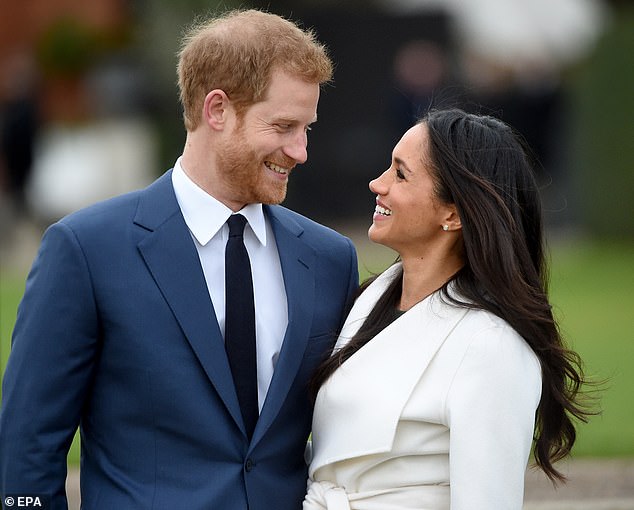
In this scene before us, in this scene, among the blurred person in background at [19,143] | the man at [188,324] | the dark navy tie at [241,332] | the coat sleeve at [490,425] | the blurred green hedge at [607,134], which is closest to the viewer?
the coat sleeve at [490,425]

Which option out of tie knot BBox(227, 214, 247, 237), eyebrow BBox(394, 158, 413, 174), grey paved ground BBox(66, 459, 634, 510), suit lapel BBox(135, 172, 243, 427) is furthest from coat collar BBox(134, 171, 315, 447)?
grey paved ground BBox(66, 459, 634, 510)

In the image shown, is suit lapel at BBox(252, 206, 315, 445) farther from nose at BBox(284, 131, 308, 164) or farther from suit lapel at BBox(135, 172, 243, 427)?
nose at BBox(284, 131, 308, 164)

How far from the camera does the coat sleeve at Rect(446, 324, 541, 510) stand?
345cm

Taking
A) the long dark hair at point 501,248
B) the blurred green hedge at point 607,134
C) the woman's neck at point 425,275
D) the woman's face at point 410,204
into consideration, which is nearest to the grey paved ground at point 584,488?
the long dark hair at point 501,248

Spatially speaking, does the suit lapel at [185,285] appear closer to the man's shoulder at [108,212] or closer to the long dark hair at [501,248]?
the man's shoulder at [108,212]

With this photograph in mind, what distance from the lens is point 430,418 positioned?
3.57 meters

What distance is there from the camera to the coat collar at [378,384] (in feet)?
11.9

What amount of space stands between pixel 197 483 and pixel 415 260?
96 cm

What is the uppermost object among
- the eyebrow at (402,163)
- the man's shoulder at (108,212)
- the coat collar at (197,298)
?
the eyebrow at (402,163)

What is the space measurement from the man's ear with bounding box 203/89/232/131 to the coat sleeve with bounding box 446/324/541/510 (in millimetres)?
978

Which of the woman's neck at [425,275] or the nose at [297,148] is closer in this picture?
the nose at [297,148]

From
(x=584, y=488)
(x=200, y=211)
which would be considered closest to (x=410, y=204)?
(x=200, y=211)

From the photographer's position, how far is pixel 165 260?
3.65 m

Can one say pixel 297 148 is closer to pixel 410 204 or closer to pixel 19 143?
pixel 410 204
